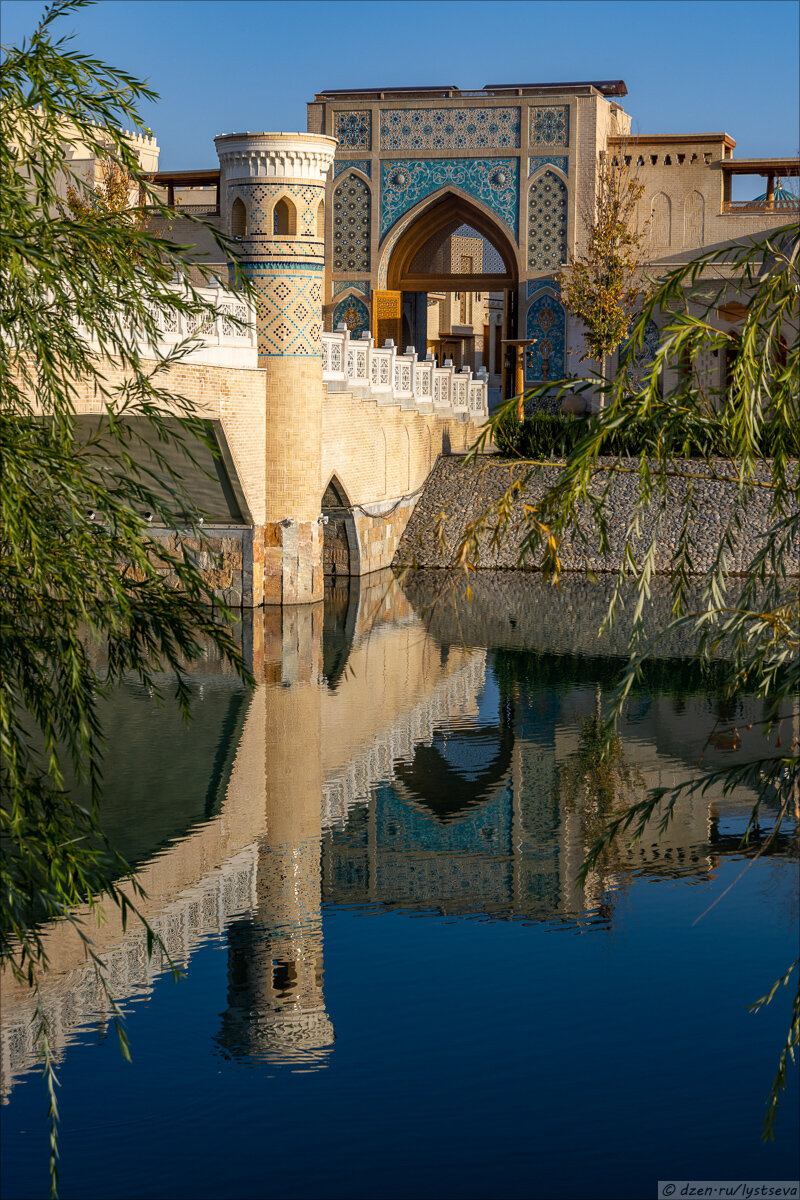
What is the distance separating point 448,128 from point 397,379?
855 cm

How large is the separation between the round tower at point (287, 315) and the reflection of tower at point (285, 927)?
4.99m

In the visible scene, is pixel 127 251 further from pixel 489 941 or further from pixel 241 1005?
pixel 489 941

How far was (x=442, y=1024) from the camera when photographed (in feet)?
25.4

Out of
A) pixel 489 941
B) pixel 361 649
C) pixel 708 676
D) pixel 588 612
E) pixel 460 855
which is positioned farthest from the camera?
pixel 588 612

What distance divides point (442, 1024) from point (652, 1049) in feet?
3.60

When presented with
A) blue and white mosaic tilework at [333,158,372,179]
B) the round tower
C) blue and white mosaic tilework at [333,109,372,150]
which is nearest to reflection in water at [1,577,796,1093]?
the round tower

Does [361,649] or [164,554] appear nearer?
[164,554]

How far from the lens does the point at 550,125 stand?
30.5 m

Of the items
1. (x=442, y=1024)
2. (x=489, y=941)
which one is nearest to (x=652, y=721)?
(x=489, y=941)

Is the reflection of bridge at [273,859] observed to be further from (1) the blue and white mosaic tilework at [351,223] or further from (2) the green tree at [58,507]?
(1) the blue and white mosaic tilework at [351,223]

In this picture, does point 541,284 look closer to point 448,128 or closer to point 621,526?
point 448,128

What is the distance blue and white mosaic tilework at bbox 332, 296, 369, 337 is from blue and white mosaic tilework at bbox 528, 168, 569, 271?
3865mm

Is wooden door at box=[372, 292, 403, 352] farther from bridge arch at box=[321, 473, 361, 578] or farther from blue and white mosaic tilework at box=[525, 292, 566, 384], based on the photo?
bridge arch at box=[321, 473, 361, 578]

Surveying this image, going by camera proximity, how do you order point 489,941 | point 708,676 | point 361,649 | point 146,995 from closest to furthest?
1. point 146,995
2. point 489,941
3. point 708,676
4. point 361,649
